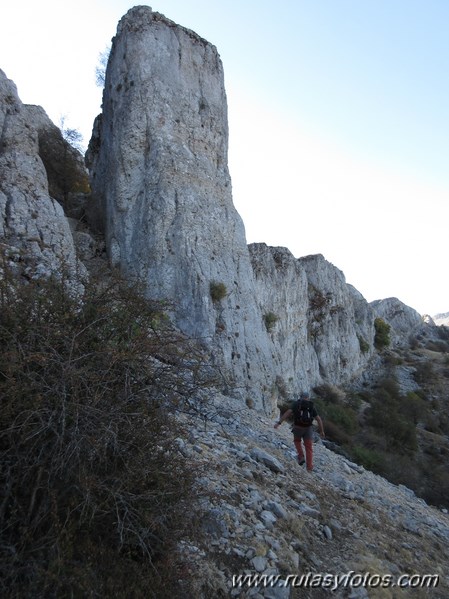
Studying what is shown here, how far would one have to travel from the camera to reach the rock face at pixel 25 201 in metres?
10.9

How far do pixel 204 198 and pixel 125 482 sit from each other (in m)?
13.7

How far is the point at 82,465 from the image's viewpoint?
3.01 metres

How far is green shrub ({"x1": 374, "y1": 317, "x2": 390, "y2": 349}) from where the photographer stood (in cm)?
3678

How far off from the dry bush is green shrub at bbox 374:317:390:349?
3584 centimetres

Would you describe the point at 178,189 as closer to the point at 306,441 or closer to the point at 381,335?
the point at 306,441

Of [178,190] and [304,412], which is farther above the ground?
[178,190]

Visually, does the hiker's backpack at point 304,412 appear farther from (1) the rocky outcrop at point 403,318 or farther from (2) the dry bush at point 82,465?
(1) the rocky outcrop at point 403,318

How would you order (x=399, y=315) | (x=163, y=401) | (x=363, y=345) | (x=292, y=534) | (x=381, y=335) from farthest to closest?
(x=399, y=315) → (x=381, y=335) → (x=363, y=345) → (x=292, y=534) → (x=163, y=401)

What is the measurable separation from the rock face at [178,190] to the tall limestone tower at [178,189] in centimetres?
4

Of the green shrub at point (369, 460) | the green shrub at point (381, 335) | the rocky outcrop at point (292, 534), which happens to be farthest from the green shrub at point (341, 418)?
the green shrub at point (381, 335)

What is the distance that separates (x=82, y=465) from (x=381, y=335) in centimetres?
3738

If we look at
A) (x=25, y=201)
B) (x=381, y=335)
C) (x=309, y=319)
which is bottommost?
(x=381, y=335)

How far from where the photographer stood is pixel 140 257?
14578 mm

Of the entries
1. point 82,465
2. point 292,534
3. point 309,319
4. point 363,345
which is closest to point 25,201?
point 82,465
